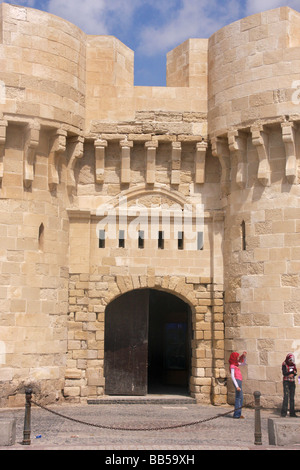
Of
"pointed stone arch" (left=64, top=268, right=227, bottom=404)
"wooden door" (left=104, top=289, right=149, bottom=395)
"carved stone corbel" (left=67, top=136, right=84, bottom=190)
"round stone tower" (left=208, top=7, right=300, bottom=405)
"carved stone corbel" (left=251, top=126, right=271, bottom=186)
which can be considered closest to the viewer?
"round stone tower" (left=208, top=7, right=300, bottom=405)

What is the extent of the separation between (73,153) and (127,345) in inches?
171

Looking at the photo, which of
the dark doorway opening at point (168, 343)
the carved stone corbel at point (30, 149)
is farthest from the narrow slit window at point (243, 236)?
the carved stone corbel at point (30, 149)

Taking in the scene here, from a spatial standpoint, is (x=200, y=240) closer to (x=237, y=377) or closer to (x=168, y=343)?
(x=237, y=377)

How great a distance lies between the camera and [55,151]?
46.5 ft

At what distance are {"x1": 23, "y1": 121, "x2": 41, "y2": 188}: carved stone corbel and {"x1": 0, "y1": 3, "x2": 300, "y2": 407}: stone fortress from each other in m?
0.03

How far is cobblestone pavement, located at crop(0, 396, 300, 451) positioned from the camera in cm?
902

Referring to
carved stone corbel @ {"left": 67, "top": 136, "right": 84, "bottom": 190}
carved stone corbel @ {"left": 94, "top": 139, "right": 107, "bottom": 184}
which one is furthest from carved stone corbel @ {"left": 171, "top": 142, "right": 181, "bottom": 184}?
carved stone corbel @ {"left": 67, "top": 136, "right": 84, "bottom": 190}

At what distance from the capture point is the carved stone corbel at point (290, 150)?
1358 cm

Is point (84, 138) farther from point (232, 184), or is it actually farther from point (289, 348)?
point (289, 348)

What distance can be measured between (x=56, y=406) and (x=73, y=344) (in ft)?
4.45

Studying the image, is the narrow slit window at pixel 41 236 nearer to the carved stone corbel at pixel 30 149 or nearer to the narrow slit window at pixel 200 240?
the carved stone corbel at pixel 30 149

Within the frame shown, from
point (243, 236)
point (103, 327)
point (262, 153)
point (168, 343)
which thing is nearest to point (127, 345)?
point (103, 327)

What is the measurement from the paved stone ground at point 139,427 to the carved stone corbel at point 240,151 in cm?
474

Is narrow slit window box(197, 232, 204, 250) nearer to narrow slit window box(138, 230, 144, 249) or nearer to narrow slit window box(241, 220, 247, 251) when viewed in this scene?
narrow slit window box(241, 220, 247, 251)
